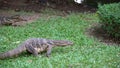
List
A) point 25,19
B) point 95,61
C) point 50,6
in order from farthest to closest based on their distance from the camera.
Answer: point 50,6 < point 25,19 < point 95,61

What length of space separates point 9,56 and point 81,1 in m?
8.11

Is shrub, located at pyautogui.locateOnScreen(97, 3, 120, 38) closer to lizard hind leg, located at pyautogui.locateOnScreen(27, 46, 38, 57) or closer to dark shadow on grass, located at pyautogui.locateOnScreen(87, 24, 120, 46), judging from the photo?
dark shadow on grass, located at pyautogui.locateOnScreen(87, 24, 120, 46)

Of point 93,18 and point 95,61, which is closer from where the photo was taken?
point 95,61

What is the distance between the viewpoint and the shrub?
9633 mm

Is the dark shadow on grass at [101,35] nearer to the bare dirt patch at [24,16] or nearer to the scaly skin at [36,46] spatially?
the scaly skin at [36,46]

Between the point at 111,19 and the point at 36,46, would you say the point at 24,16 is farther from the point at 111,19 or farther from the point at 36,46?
the point at 36,46

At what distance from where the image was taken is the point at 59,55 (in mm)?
8055

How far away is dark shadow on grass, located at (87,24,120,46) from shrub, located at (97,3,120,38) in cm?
14

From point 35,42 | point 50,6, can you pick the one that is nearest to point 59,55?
point 35,42

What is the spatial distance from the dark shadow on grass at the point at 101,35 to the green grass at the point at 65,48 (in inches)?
8.7

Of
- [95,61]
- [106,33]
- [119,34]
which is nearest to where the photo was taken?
[95,61]

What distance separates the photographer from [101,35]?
34.2ft

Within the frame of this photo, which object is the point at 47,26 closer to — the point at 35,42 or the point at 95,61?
the point at 35,42

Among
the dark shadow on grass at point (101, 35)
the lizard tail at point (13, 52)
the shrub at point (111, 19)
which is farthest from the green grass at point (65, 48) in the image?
the shrub at point (111, 19)
